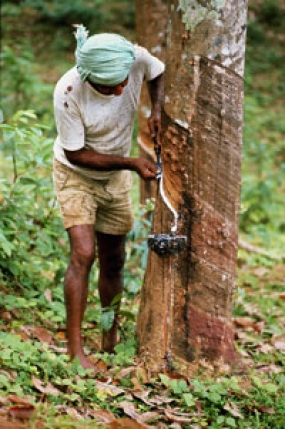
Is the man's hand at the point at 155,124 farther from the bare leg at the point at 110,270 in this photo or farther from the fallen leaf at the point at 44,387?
the fallen leaf at the point at 44,387

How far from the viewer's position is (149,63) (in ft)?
14.5

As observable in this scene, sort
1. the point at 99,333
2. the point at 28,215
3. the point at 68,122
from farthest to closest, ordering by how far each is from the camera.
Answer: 1. the point at 28,215
2. the point at 99,333
3. the point at 68,122

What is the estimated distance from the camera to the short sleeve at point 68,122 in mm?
4215

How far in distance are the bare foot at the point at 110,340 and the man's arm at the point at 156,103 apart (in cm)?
131

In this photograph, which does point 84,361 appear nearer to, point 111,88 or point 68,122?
point 68,122

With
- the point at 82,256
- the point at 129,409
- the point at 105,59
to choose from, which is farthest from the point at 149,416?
the point at 105,59

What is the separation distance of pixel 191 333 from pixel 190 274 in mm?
345

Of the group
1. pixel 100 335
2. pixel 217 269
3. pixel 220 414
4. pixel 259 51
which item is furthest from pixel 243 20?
pixel 259 51

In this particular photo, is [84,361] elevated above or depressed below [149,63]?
below


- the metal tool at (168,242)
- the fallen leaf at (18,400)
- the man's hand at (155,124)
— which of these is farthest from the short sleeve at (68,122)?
the fallen leaf at (18,400)

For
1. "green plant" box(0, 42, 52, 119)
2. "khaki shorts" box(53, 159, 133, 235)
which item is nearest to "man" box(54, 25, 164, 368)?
"khaki shorts" box(53, 159, 133, 235)

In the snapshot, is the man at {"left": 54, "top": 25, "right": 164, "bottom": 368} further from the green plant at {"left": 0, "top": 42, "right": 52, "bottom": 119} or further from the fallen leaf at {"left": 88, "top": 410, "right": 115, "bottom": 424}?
the green plant at {"left": 0, "top": 42, "right": 52, "bottom": 119}

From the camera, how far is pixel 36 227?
18.4ft

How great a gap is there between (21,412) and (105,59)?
1879 mm
